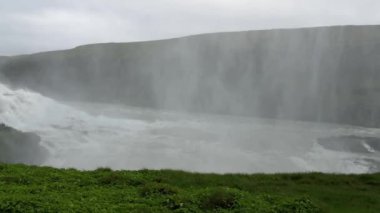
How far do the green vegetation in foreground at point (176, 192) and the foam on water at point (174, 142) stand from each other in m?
22.5

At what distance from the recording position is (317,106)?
→ 108 m

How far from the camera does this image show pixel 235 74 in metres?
128

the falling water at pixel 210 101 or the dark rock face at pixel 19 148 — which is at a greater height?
the falling water at pixel 210 101

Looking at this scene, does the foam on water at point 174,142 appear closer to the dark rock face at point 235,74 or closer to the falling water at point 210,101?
the falling water at point 210,101

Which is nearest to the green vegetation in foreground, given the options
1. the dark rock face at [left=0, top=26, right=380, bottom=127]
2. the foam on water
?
the foam on water

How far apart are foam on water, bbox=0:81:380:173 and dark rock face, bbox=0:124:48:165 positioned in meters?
1.30

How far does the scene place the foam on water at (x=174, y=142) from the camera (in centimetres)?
4862

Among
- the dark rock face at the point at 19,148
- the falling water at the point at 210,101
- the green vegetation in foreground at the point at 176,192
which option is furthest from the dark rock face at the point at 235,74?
the green vegetation in foreground at the point at 176,192

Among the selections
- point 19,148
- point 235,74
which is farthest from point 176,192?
point 235,74

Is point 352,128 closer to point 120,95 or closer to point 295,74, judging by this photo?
point 295,74

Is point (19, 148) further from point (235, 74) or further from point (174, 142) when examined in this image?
point (235, 74)

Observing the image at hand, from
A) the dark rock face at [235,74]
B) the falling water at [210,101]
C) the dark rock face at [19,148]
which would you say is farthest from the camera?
the dark rock face at [235,74]

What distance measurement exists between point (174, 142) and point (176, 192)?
42495mm

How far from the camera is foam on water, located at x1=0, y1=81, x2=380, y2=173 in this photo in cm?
4862
